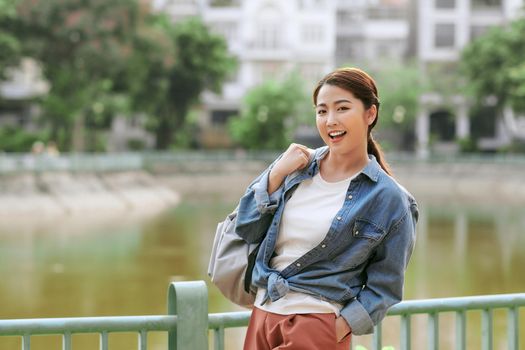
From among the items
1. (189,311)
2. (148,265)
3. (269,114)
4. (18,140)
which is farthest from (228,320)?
(269,114)

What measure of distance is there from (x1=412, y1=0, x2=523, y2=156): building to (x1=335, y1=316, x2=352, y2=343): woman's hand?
51.2m

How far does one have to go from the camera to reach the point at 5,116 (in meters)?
50.3

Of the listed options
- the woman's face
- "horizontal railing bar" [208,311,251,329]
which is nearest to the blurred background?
"horizontal railing bar" [208,311,251,329]

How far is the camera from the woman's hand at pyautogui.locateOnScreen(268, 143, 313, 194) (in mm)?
3576

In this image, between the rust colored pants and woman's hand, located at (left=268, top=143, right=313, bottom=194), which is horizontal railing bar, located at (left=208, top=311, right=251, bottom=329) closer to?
the rust colored pants

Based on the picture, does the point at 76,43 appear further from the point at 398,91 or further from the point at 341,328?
the point at 341,328

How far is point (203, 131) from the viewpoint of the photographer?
181ft

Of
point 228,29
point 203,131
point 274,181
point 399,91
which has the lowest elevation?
point 203,131

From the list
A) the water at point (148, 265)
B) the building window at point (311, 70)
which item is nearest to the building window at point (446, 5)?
the building window at point (311, 70)

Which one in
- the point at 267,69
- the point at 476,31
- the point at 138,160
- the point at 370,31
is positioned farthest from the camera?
the point at 370,31

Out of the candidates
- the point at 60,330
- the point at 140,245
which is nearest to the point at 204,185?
the point at 140,245

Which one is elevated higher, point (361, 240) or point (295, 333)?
point (361, 240)

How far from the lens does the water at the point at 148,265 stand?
46.3 feet

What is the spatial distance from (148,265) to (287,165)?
654 inches
